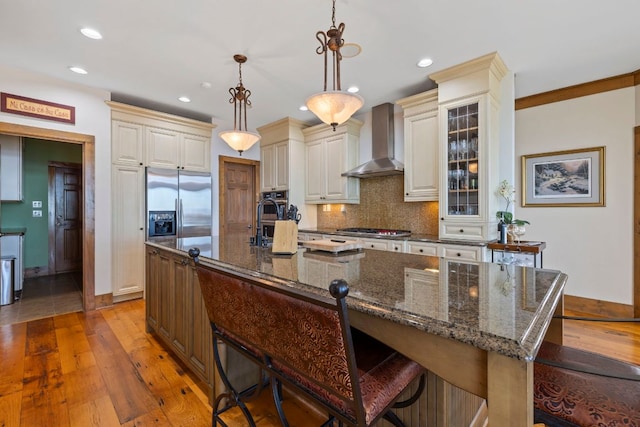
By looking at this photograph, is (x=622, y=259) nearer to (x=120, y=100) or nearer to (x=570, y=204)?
(x=570, y=204)

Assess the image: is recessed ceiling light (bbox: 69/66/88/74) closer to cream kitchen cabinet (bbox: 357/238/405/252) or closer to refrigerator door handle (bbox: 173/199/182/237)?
refrigerator door handle (bbox: 173/199/182/237)

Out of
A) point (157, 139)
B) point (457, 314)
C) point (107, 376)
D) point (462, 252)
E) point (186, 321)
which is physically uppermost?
point (157, 139)

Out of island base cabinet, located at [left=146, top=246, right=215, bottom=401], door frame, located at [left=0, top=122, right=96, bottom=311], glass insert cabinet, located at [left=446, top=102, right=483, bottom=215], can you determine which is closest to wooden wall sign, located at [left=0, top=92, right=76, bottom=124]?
door frame, located at [left=0, top=122, right=96, bottom=311]

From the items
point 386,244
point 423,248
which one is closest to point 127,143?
point 386,244

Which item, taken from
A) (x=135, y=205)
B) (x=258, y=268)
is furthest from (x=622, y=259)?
(x=135, y=205)

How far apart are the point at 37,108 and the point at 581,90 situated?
6137 millimetres

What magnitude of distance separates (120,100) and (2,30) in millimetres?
1555

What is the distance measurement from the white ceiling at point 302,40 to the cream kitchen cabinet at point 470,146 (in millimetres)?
187

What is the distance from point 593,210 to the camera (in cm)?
330

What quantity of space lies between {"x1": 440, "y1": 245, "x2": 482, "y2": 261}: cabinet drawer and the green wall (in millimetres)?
6274

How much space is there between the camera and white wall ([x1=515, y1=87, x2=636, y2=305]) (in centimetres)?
312

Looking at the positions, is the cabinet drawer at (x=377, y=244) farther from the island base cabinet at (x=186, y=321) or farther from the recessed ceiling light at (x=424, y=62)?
the island base cabinet at (x=186, y=321)

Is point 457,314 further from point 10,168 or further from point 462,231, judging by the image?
point 10,168

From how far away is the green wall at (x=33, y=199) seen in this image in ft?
15.4
